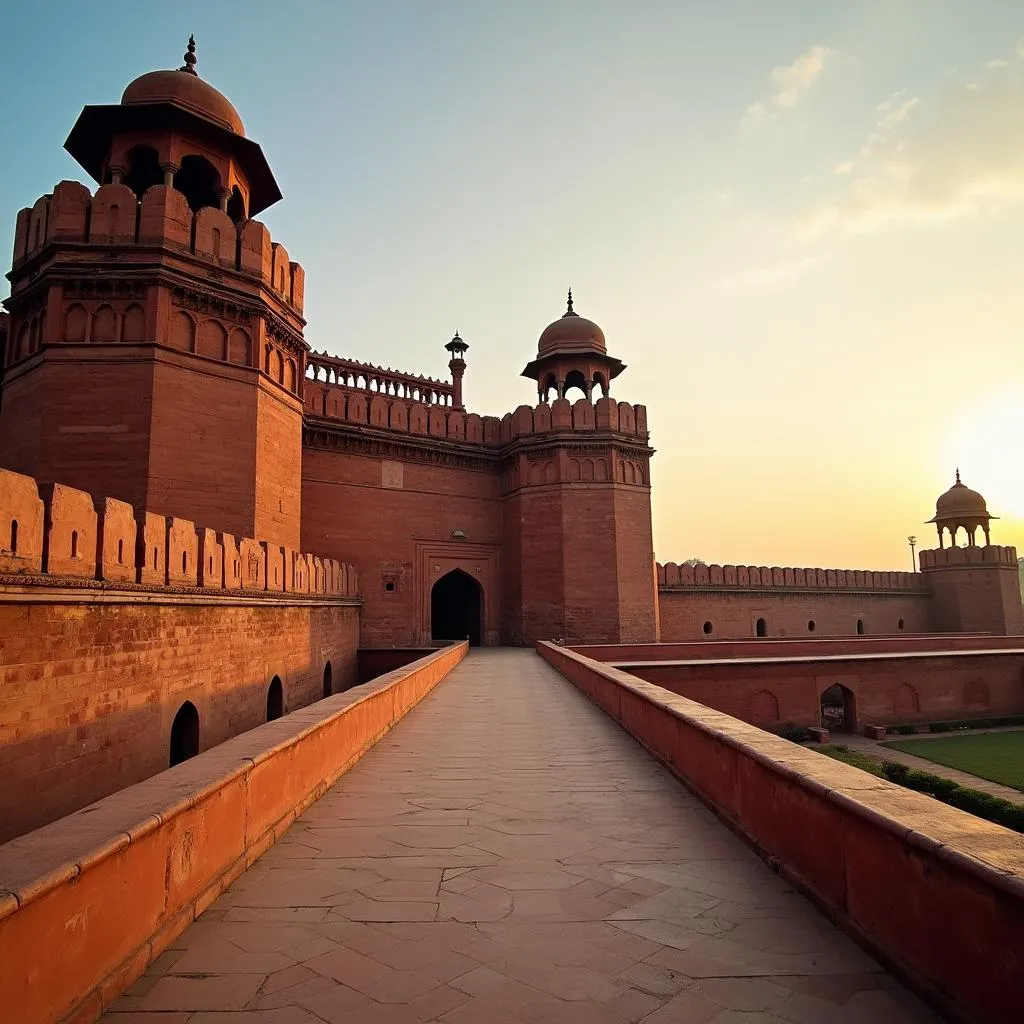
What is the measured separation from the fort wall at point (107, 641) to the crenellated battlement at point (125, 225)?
18.2 feet

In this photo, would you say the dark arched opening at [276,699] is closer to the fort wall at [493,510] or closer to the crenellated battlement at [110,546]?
the crenellated battlement at [110,546]

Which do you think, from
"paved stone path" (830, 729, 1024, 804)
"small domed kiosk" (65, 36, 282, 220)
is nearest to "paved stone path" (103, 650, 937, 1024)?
"paved stone path" (830, 729, 1024, 804)

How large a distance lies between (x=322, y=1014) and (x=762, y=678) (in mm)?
12336

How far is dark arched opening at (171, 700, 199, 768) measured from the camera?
818 cm

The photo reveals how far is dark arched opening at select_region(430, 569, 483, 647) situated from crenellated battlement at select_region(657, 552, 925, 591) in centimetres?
617

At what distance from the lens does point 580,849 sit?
333cm

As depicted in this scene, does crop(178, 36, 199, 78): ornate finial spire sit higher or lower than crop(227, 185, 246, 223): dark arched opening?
higher

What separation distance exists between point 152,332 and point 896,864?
12.1m

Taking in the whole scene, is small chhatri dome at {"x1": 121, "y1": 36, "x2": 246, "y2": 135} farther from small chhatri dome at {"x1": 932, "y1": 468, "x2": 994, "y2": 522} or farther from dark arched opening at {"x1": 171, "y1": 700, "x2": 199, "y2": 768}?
small chhatri dome at {"x1": 932, "y1": 468, "x2": 994, "y2": 522}

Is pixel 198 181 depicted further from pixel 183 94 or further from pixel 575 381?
pixel 575 381

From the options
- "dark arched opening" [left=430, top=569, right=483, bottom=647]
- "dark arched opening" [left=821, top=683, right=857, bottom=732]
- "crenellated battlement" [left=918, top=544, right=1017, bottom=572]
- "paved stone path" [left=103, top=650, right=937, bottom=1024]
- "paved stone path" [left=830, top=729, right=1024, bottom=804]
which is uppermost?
"crenellated battlement" [left=918, top=544, right=1017, bottom=572]

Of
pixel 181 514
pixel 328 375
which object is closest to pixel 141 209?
pixel 181 514

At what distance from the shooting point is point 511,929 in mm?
2475

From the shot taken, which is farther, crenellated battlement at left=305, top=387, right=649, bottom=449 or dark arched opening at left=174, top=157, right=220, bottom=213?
crenellated battlement at left=305, top=387, right=649, bottom=449
